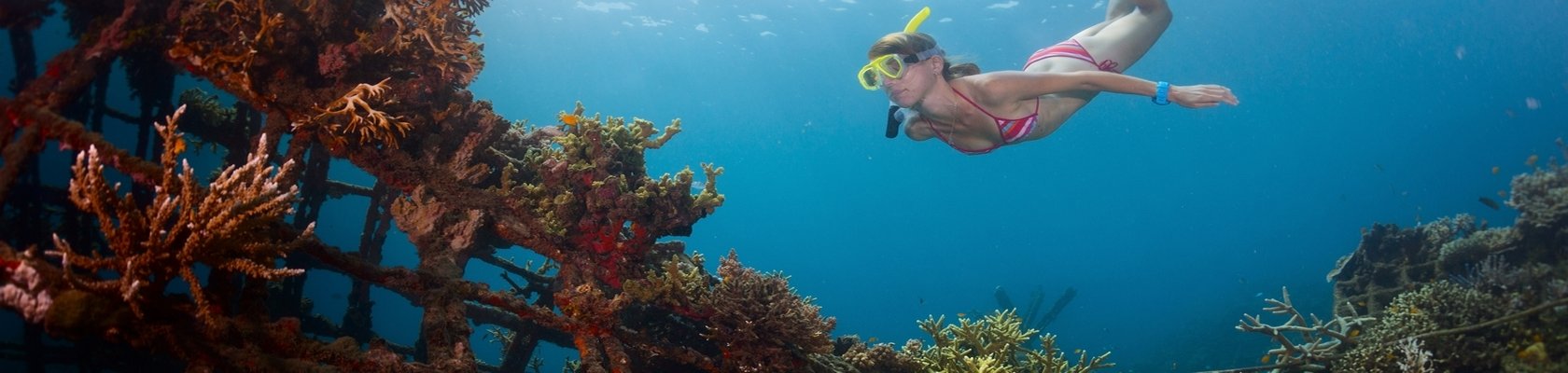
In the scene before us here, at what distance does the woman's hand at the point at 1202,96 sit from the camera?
17.1ft

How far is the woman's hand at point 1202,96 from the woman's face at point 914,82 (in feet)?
6.98

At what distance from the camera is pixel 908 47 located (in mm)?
5699

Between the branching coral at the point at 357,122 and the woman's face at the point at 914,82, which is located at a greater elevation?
the woman's face at the point at 914,82

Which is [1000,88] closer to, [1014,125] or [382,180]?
[1014,125]

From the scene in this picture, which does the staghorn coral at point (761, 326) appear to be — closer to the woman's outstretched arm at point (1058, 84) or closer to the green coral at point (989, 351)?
the green coral at point (989, 351)

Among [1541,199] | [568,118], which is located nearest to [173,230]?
[568,118]

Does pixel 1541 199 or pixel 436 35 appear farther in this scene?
pixel 1541 199

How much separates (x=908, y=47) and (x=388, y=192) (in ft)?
17.4

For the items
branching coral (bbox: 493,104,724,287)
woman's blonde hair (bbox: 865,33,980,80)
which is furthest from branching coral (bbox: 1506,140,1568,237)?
branching coral (bbox: 493,104,724,287)

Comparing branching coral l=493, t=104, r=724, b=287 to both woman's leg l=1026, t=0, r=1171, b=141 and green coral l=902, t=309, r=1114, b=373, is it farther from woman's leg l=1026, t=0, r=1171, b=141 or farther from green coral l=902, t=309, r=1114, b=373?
woman's leg l=1026, t=0, r=1171, b=141

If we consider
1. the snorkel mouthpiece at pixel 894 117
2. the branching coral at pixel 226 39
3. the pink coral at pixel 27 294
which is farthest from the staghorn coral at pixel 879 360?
the branching coral at pixel 226 39

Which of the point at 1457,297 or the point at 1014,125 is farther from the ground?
the point at 1014,125

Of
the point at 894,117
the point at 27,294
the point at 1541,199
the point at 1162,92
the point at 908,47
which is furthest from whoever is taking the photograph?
the point at 1541,199

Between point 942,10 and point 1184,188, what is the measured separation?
110 m
